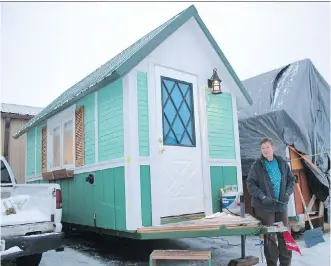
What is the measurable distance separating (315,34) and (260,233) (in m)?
7.40

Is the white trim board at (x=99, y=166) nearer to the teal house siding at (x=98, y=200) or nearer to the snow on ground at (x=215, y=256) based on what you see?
the teal house siding at (x=98, y=200)

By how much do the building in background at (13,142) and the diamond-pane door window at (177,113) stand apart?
7.38 m

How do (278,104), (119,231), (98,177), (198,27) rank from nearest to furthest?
(119,231)
(98,177)
(198,27)
(278,104)

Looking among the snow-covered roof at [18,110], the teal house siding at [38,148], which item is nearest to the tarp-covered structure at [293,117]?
the teal house siding at [38,148]

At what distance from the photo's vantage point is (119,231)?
474 cm

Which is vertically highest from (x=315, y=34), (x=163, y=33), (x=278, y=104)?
(x=315, y=34)

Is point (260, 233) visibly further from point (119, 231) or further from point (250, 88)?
point (250, 88)

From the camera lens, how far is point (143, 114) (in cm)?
486

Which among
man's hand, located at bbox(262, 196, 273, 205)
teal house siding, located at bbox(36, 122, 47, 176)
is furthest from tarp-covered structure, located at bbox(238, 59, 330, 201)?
teal house siding, located at bbox(36, 122, 47, 176)

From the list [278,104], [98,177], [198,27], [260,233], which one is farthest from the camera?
[278,104]

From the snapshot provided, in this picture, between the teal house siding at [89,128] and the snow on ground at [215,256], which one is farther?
the teal house siding at [89,128]

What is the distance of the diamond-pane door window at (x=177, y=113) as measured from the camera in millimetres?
5188

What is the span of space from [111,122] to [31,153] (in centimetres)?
466

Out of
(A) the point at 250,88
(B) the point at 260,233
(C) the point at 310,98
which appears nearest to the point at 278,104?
(C) the point at 310,98
